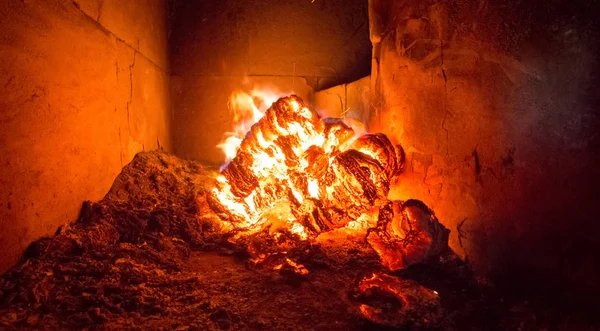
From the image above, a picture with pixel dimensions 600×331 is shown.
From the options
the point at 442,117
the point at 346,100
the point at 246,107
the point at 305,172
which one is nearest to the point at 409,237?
the point at 442,117

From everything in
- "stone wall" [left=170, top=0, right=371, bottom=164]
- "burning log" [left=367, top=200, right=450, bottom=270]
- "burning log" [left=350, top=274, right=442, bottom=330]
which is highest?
"stone wall" [left=170, top=0, right=371, bottom=164]

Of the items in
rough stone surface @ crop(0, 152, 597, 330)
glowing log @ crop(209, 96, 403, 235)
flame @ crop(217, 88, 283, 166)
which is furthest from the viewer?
flame @ crop(217, 88, 283, 166)

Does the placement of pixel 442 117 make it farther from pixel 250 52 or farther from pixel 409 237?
pixel 250 52

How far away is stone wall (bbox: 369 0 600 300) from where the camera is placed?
2357 mm

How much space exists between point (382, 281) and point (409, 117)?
2.02 meters

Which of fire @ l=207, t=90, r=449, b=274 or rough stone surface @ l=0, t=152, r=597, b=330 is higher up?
fire @ l=207, t=90, r=449, b=274

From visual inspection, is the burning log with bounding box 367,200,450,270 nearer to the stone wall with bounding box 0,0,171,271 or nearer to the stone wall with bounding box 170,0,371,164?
the stone wall with bounding box 0,0,171,271

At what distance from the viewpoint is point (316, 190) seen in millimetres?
4551

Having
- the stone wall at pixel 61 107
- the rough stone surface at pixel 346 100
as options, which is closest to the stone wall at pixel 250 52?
the rough stone surface at pixel 346 100

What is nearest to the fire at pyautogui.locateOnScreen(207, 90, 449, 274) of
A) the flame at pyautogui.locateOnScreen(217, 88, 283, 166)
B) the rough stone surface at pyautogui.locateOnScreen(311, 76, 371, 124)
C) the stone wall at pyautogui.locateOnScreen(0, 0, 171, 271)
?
the rough stone surface at pyautogui.locateOnScreen(311, 76, 371, 124)

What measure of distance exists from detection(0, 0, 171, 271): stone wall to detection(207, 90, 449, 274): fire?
1.69 metres

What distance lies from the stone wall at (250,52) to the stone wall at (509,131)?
12.5 feet

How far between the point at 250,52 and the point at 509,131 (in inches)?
242

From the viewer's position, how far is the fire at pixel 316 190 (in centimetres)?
359
